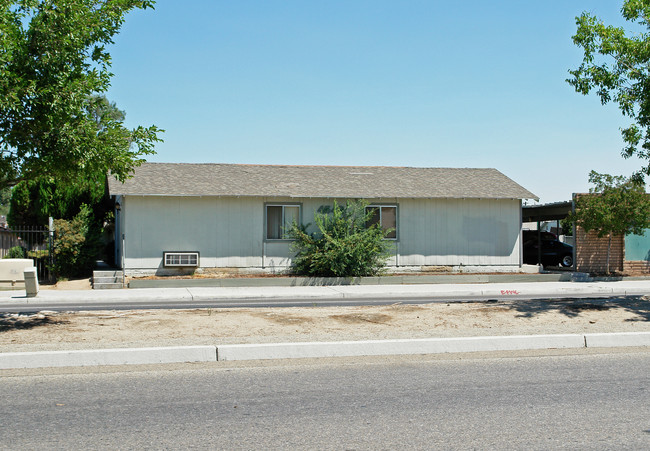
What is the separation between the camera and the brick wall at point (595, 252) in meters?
24.9

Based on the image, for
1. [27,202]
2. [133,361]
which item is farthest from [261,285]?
[133,361]

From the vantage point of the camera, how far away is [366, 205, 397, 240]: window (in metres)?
24.0

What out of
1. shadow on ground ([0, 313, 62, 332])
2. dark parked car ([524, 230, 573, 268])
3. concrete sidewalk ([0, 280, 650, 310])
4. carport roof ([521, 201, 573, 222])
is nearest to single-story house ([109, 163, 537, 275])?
carport roof ([521, 201, 573, 222])

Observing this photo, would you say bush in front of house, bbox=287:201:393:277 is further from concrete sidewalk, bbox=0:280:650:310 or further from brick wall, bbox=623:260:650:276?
brick wall, bbox=623:260:650:276

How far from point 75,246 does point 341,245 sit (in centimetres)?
928

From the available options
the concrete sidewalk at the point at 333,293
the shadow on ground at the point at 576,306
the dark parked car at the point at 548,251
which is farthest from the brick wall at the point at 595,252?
the shadow on ground at the point at 576,306

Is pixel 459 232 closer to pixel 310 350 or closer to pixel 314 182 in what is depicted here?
pixel 314 182

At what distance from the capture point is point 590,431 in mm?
5398

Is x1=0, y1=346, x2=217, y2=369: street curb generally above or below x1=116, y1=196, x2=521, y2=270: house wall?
below

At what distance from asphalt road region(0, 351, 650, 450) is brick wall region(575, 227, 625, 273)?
17.8m

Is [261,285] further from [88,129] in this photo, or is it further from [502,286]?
[88,129]

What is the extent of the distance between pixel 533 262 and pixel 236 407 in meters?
26.5

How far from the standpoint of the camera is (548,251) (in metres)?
29.6

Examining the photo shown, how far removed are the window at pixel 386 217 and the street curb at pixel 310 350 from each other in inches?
594
